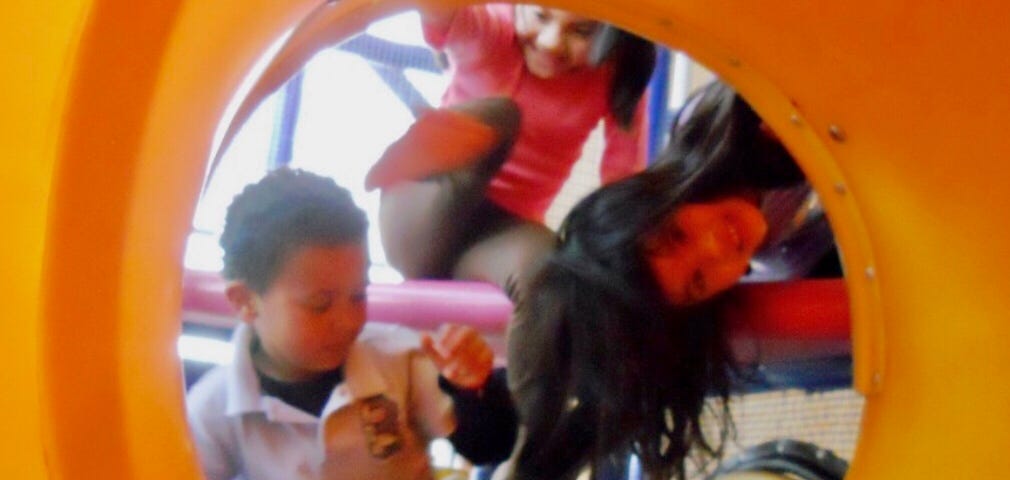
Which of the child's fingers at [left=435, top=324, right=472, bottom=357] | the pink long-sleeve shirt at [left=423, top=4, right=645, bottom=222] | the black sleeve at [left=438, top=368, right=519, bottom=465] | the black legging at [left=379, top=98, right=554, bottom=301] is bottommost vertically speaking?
the black sleeve at [left=438, top=368, right=519, bottom=465]

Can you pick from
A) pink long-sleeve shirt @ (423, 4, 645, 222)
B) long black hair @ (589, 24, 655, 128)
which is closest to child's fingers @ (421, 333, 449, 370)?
pink long-sleeve shirt @ (423, 4, 645, 222)

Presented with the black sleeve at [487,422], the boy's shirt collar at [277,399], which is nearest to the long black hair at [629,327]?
the black sleeve at [487,422]

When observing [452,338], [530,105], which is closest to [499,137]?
[530,105]

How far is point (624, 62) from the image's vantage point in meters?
0.72

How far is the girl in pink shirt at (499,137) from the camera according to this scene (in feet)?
2.17

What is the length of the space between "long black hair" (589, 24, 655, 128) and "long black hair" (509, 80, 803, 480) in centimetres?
4

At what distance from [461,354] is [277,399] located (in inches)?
4.8

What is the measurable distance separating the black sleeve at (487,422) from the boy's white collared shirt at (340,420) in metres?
0.02

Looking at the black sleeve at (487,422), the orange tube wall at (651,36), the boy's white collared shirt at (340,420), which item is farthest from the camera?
the black sleeve at (487,422)

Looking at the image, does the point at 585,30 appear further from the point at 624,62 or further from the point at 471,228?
→ the point at 471,228

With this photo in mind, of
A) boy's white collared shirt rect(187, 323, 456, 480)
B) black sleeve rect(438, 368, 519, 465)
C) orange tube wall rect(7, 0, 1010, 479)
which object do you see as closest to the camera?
orange tube wall rect(7, 0, 1010, 479)

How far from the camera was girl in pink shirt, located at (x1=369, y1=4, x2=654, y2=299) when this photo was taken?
0.66m

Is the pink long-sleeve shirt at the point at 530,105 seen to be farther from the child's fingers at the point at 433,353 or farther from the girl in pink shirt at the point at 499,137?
the child's fingers at the point at 433,353

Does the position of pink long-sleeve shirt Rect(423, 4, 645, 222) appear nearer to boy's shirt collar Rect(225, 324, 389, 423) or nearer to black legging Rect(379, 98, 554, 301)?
black legging Rect(379, 98, 554, 301)
